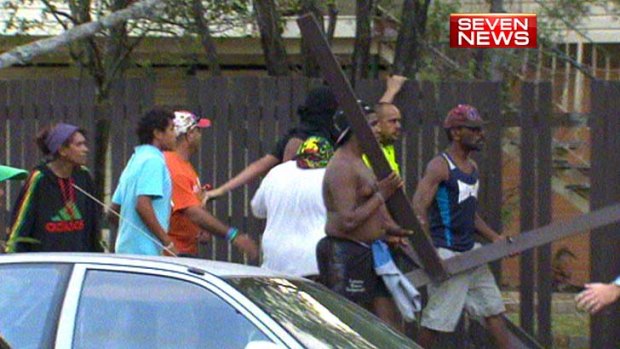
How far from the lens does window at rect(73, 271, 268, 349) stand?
5.26 m

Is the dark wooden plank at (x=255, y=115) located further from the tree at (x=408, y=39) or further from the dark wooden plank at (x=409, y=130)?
the tree at (x=408, y=39)

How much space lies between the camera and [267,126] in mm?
9945

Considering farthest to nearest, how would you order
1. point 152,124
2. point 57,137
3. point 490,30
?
point 490,30
point 152,124
point 57,137

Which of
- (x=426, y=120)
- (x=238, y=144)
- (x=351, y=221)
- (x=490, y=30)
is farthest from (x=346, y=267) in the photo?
(x=490, y=30)

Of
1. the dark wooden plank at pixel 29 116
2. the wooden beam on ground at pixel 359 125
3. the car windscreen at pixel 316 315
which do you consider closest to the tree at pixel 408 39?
the dark wooden plank at pixel 29 116

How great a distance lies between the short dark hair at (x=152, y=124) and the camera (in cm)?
844

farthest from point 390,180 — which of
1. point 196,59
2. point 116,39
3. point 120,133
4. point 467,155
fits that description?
point 196,59

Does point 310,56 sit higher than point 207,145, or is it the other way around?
point 310,56

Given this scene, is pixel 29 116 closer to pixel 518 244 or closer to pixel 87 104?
pixel 87 104

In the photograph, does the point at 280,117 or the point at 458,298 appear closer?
the point at 458,298

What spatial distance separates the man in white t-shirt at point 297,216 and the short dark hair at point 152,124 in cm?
87

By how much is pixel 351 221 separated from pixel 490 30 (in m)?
5.16

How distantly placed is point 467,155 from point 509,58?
4.30 m

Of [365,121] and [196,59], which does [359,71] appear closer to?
[196,59]
